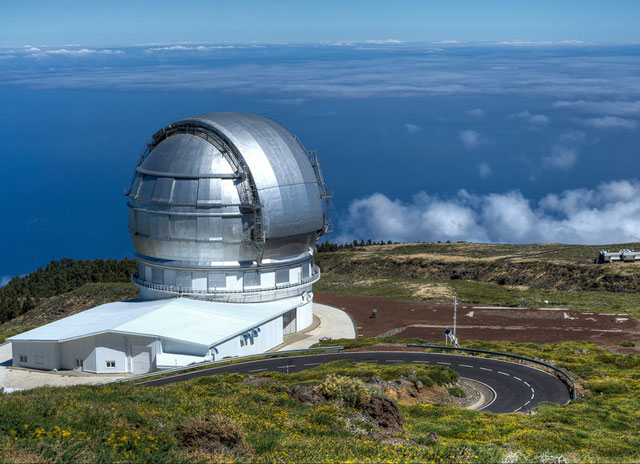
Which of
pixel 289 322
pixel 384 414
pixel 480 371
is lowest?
pixel 289 322

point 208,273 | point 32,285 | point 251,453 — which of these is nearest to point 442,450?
point 251,453

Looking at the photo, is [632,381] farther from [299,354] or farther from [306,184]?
[306,184]

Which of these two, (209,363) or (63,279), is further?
(63,279)

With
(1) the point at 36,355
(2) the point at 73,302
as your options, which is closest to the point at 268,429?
(1) the point at 36,355

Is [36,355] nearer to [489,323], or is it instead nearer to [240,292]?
[240,292]

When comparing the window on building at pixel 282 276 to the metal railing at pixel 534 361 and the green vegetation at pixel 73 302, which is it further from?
the green vegetation at pixel 73 302

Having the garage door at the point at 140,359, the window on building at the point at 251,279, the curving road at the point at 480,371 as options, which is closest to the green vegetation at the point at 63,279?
the window on building at the point at 251,279

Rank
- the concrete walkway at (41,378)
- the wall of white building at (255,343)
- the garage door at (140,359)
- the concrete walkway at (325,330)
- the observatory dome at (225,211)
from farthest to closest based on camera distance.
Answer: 1. the concrete walkway at (325,330)
2. the observatory dome at (225,211)
3. the wall of white building at (255,343)
4. the garage door at (140,359)
5. the concrete walkway at (41,378)
